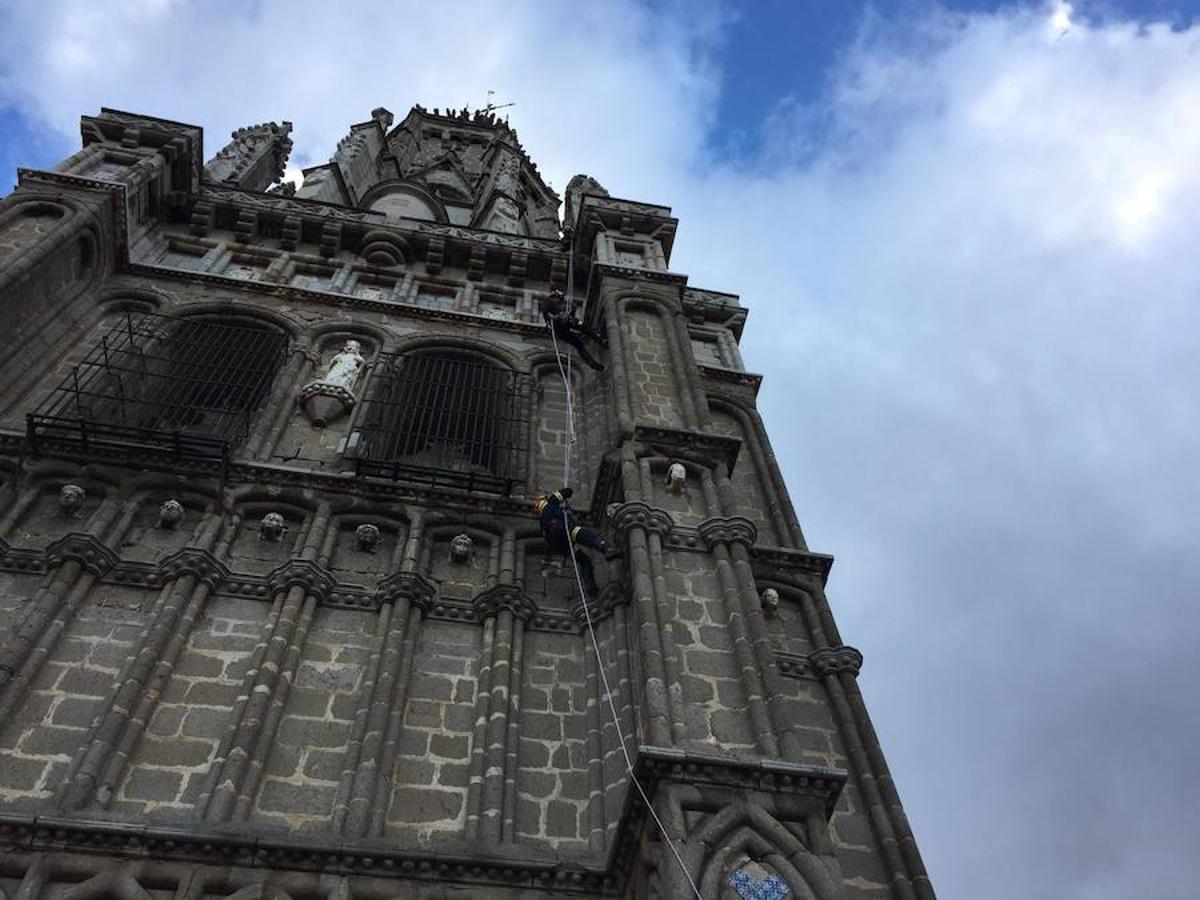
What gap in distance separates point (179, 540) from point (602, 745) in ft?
18.1

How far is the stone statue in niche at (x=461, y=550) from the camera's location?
41.0ft

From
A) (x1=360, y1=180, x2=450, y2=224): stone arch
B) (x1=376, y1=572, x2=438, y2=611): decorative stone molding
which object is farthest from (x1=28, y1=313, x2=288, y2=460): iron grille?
(x1=360, y1=180, x2=450, y2=224): stone arch

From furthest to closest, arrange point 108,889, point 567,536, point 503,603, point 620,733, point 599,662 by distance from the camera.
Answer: point 567,536 < point 503,603 < point 599,662 < point 620,733 < point 108,889

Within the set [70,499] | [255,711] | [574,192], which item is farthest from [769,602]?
[574,192]

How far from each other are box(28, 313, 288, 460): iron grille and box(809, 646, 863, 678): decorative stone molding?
7.33m

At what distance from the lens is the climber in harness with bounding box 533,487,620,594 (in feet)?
38.6

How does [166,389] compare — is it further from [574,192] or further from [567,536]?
[574,192]

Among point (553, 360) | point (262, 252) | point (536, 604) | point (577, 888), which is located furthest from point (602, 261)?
point (577, 888)

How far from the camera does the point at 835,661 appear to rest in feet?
37.6

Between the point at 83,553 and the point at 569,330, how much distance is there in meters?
8.79

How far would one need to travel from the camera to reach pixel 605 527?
42.5ft

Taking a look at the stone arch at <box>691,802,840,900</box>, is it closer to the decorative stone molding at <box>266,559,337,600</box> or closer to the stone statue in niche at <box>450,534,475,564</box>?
the decorative stone molding at <box>266,559,337,600</box>

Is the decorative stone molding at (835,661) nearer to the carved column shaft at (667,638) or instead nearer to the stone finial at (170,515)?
the carved column shaft at (667,638)

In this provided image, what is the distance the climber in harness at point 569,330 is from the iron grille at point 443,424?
1.05 metres
